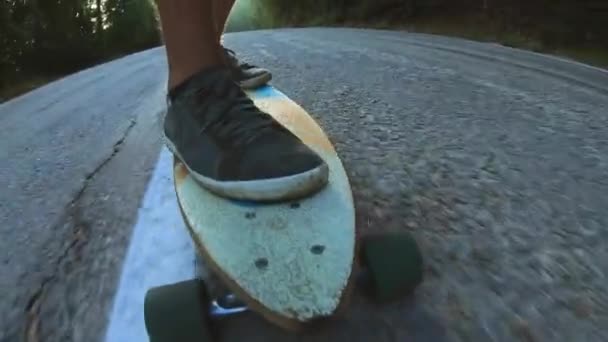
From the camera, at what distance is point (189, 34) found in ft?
4.81

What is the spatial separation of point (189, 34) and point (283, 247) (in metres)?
0.60

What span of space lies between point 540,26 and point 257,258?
19.1ft

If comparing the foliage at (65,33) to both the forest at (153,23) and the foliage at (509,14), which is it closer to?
the forest at (153,23)

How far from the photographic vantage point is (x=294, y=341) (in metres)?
1.03

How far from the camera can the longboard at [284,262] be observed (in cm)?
96

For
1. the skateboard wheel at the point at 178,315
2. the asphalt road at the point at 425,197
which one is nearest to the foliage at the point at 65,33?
the asphalt road at the point at 425,197

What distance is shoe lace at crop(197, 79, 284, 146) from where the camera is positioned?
127cm

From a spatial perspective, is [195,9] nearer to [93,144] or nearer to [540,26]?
[93,144]

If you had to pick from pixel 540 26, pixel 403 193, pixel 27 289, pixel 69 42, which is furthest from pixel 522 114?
pixel 69 42

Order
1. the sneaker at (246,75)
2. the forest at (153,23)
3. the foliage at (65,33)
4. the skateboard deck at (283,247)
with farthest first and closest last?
1. the foliage at (65,33)
2. the forest at (153,23)
3. the sneaker at (246,75)
4. the skateboard deck at (283,247)

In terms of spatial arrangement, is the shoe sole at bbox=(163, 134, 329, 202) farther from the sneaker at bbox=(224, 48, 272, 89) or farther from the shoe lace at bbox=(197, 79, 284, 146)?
the sneaker at bbox=(224, 48, 272, 89)

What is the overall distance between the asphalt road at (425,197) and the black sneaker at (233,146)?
23 cm

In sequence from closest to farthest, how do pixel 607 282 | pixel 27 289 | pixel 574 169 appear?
pixel 607 282 → pixel 27 289 → pixel 574 169

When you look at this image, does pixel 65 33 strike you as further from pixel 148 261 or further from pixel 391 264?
pixel 391 264
